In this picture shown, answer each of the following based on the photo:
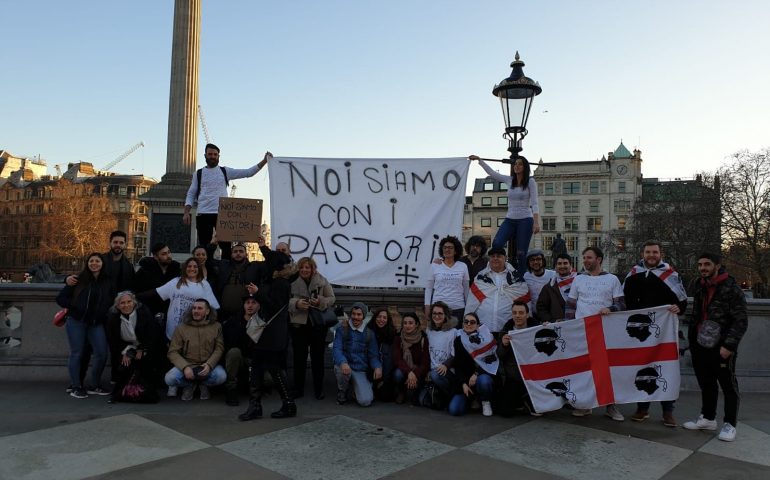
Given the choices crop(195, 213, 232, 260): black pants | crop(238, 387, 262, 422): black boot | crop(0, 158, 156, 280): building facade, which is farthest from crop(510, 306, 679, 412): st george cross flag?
crop(0, 158, 156, 280): building facade

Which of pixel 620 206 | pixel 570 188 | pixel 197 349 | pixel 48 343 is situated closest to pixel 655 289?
pixel 197 349

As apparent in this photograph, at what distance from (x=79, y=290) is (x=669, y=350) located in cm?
721

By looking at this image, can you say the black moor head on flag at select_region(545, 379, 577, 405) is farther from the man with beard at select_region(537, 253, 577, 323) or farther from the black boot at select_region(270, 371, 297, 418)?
the black boot at select_region(270, 371, 297, 418)

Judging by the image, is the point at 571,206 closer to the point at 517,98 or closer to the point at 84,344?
the point at 517,98

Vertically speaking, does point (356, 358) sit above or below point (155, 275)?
below

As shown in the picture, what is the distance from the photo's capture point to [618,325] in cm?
645

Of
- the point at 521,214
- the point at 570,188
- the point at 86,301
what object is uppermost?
the point at 570,188

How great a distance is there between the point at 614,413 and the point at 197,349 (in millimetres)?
5092

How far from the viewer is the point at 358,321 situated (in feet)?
23.7

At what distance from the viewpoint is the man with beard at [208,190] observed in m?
8.20

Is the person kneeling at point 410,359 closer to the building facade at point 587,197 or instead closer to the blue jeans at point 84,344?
the blue jeans at point 84,344

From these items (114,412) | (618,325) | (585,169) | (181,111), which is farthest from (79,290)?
(585,169)

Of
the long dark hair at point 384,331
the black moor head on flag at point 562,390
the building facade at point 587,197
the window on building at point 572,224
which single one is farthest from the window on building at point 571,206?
the black moor head on flag at point 562,390

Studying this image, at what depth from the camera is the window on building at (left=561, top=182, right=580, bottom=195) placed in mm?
97562
